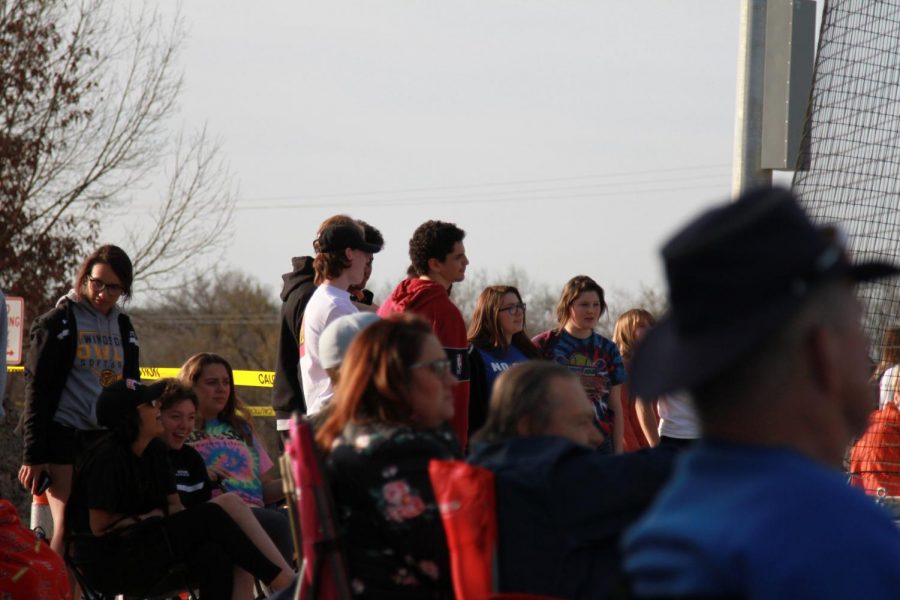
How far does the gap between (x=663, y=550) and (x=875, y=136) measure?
5.20 m

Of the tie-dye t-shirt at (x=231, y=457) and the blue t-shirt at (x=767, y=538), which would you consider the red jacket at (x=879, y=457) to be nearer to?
the tie-dye t-shirt at (x=231, y=457)

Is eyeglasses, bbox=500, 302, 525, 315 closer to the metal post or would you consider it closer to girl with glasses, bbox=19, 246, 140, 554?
the metal post

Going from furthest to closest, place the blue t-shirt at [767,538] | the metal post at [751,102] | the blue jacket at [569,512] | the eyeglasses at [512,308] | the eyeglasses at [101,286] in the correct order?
the eyeglasses at [512,308] → the eyeglasses at [101,286] → the metal post at [751,102] → the blue jacket at [569,512] → the blue t-shirt at [767,538]

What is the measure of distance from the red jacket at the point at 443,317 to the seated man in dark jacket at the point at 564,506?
8.29ft

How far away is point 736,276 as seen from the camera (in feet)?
4.24

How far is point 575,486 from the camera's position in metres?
3.06

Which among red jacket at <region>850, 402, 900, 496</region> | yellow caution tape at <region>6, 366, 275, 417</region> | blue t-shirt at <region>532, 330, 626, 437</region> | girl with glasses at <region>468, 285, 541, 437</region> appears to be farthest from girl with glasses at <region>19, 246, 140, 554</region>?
yellow caution tape at <region>6, 366, 275, 417</region>

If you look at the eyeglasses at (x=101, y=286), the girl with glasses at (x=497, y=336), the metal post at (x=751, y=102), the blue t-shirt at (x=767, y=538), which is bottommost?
the girl with glasses at (x=497, y=336)

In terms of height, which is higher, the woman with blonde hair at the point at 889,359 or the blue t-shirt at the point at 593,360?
the woman with blonde hair at the point at 889,359

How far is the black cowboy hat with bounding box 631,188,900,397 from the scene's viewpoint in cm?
129

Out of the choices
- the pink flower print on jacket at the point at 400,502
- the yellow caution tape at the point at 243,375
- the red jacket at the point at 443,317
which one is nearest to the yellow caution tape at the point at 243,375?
the yellow caution tape at the point at 243,375

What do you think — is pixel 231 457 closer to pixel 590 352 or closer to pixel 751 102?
pixel 590 352

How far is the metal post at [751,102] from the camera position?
5.87m

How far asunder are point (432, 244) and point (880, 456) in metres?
2.40
